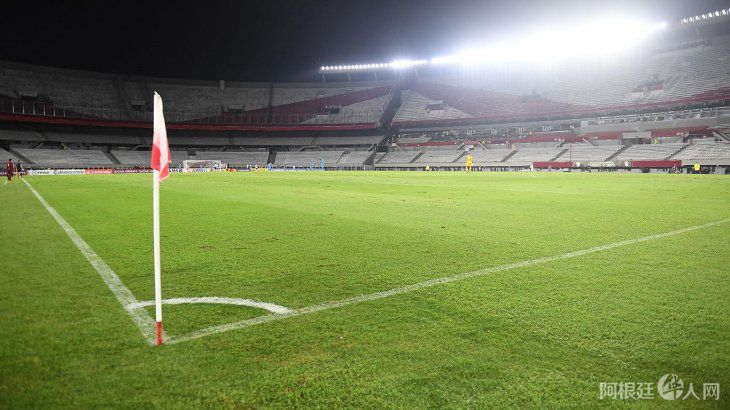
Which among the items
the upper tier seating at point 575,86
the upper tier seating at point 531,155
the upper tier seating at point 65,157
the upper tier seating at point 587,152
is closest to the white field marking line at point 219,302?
the upper tier seating at point 587,152

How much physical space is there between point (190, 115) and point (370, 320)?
8262cm

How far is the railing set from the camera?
62.2m

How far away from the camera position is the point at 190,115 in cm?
7800

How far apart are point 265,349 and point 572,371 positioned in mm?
1992

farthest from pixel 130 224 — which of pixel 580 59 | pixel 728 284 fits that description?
pixel 580 59

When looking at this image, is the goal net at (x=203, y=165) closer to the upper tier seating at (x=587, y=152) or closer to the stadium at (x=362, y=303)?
the upper tier seating at (x=587, y=152)

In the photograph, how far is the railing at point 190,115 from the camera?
62250 mm

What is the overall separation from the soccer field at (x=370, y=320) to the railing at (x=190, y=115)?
70391mm

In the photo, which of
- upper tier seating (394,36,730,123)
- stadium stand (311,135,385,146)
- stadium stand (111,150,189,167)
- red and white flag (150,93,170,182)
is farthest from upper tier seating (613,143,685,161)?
stadium stand (111,150,189,167)

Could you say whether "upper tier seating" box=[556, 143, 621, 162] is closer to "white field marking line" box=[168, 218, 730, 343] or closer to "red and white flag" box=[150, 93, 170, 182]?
"white field marking line" box=[168, 218, 730, 343]

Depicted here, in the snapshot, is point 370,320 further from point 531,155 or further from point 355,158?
point 355,158

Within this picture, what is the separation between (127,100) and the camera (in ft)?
241

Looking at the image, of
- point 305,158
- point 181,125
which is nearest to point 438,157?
point 305,158

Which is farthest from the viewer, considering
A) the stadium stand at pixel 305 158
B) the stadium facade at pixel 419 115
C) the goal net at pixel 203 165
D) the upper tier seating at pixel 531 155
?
the stadium stand at pixel 305 158
